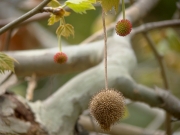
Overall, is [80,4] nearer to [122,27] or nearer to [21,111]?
[122,27]

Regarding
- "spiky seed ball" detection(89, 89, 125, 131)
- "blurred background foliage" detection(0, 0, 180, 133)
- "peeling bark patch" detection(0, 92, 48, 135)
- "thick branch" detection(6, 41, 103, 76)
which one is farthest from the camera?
"blurred background foliage" detection(0, 0, 180, 133)

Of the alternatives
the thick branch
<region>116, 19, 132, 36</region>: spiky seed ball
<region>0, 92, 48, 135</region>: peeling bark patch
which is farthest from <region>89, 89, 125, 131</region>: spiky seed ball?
the thick branch

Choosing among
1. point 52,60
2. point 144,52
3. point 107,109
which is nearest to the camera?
point 107,109

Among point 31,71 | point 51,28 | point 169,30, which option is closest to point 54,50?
point 31,71

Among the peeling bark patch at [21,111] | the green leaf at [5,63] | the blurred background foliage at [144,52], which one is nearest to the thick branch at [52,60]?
the blurred background foliage at [144,52]

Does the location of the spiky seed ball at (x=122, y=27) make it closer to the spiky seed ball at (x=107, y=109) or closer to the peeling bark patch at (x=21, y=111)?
the spiky seed ball at (x=107, y=109)

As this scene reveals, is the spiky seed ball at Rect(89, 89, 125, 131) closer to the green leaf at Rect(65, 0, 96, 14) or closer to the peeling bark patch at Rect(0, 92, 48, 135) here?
the green leaf at Rect(65, 0, 96, 14)

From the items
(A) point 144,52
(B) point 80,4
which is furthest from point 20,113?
(A) point 144,52

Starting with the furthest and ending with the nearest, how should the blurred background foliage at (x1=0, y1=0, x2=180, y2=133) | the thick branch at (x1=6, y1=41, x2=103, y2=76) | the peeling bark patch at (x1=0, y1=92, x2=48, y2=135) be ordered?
the blurred background foliage at (x1=0, y1=0, x2=180, y2=133) < the thick branch at (x1=6, y1=41, x2=103, y2=76) < the peeling bark patch at (x1=0, y1=92, x2=48, y2=135)

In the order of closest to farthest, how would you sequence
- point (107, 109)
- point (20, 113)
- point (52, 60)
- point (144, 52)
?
point (107, 109)
point (20, 113)
point (52, 60)
point (144, 52)
